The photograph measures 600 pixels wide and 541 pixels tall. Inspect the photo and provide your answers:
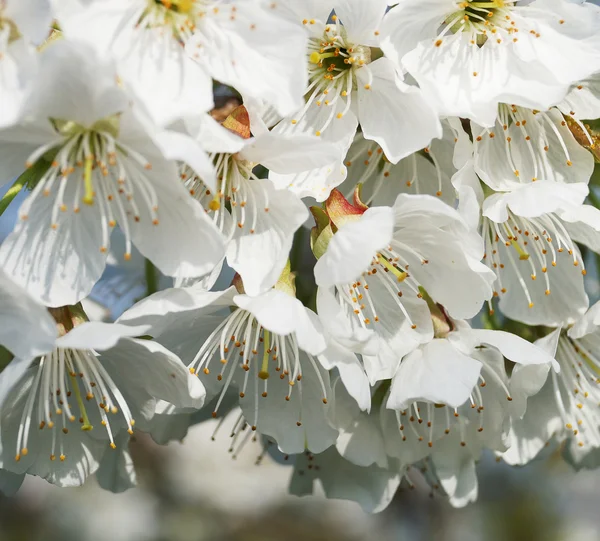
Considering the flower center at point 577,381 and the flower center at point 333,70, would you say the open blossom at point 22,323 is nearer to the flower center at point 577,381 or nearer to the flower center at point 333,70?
the flower center at point 333,70

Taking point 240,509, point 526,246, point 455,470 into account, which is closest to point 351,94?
point 526,246

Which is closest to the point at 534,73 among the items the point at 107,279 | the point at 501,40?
the point at 501,40

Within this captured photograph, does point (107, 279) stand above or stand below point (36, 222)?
below

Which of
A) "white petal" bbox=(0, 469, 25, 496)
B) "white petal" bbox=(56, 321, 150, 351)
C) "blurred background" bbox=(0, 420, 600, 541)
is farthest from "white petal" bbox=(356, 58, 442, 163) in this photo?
"blurred background" bbox=(0, 420, 600, 541)

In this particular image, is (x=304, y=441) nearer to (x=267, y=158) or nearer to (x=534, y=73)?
(x=267, y=158)

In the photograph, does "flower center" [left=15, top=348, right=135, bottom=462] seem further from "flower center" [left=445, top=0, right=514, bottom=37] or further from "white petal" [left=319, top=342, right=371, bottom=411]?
"flower center" [left=445, top=0, right=514, bottom=37]

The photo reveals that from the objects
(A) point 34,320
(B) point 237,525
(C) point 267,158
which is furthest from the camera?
(B) point 237,525

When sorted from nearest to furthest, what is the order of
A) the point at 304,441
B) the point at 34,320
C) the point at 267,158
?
the point at 34,320 → the point at 267,158 → the point at 304,441
